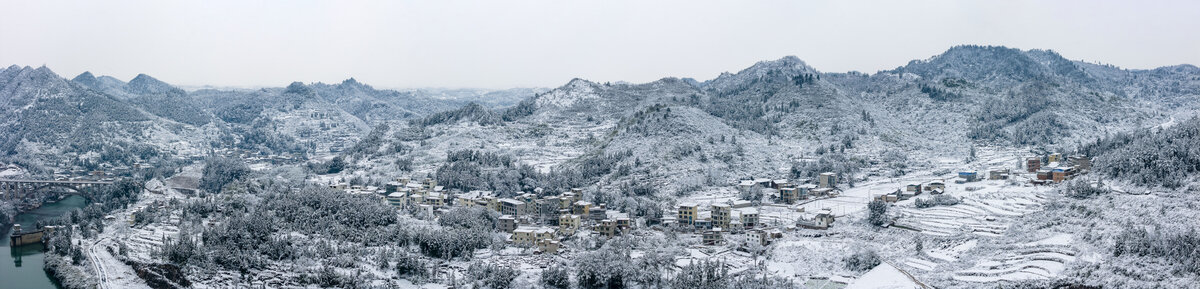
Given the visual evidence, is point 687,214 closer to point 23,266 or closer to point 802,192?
point 802,192

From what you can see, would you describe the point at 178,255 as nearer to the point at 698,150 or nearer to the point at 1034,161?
the point at 698,150

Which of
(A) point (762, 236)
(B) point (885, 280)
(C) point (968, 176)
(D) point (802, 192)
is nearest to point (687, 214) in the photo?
(A) point (762, 236)

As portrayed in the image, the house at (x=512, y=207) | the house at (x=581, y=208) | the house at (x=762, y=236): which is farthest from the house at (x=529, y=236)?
the house at (x=762, y=236)

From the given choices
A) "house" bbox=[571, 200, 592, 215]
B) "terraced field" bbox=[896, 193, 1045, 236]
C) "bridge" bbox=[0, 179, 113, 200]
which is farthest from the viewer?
"bridge" bbox=[0, 179, 113, 200]

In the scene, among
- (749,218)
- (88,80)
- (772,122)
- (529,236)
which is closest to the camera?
(529,236)

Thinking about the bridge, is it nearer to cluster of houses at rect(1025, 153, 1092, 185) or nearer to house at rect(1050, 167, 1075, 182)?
cluster of houses at rect(1025, 153, 1092, 185)

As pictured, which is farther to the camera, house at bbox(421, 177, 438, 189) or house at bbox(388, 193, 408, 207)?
house at bbox(421, 177, 438, 189)

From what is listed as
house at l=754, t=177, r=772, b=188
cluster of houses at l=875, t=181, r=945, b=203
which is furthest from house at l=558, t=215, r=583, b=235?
cluster of houses at l=875, t=181, r=945, b=203
